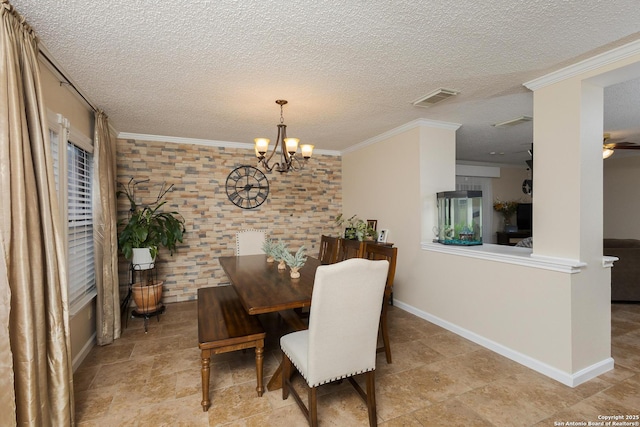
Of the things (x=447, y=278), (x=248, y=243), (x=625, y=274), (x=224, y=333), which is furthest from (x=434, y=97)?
(x=625, y=274)

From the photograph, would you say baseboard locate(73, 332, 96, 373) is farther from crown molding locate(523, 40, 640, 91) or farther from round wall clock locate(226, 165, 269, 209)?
crown molding locate(523, 40, 640, 91)

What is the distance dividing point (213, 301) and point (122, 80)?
79.6 inches

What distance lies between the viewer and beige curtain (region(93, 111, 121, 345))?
9.87 feet

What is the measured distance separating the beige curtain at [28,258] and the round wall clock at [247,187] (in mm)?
2894

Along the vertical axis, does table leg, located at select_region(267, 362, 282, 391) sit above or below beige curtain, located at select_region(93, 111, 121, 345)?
below

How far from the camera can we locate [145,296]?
363 cm

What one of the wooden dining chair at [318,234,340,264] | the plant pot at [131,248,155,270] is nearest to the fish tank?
the wooden dining chair at [318,234,340,264]

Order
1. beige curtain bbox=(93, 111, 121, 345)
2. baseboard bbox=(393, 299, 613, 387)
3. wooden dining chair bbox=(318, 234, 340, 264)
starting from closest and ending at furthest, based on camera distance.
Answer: baseboard bbox=(393, 299, 613, 387) → beige curtain bbox=(93, 111, 121, 345) → wooden dining chair bbox=(318, 234, 340, 264)

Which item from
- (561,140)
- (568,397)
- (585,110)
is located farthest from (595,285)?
(585,110)

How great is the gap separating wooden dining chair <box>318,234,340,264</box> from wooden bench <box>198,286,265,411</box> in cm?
125

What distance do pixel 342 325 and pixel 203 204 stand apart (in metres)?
3.44

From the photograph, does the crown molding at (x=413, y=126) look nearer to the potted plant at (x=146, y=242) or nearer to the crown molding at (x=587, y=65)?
the crown molding at (x=587, y=65)

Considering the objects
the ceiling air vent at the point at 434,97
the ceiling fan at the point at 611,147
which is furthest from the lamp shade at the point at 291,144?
the ceiling fan at the point at 611,147

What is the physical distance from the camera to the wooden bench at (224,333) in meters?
2.02
